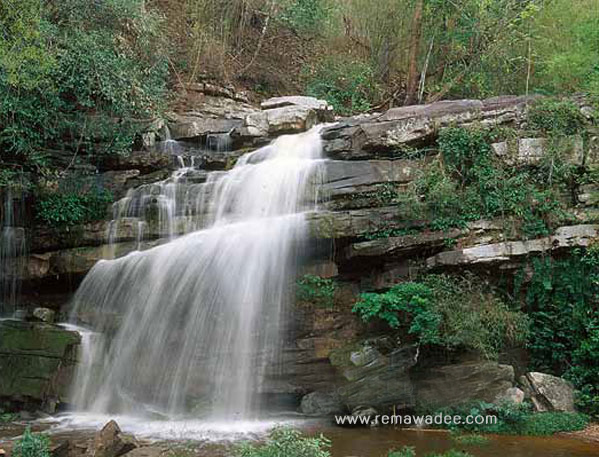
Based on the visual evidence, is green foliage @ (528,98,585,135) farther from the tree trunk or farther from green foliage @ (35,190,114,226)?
green foliage @ (35,190,114,226)

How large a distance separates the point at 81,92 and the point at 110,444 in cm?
838

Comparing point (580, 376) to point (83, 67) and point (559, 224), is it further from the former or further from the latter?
point (83, 67)

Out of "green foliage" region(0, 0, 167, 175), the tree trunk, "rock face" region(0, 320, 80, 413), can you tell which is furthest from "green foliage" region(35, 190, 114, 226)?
the tree trunk

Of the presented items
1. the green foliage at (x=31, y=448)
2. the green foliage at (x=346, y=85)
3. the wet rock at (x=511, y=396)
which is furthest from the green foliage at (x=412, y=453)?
the green foliage at (x=346, y=85)

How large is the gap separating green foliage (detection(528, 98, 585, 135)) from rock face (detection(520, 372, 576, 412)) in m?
4.50

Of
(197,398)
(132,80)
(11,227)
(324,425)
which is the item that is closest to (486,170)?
(324,425)

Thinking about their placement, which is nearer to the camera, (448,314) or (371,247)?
(448,314)

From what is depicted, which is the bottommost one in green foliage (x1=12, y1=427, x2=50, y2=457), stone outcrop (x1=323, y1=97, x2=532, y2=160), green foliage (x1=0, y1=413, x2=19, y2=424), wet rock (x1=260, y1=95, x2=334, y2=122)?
green foliage (x1=0, y1=413, x2=19, y2=424)

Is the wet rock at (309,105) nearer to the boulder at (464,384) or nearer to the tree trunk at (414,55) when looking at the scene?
the tree trunk at (414,55)

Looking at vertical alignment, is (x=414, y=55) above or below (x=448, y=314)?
above

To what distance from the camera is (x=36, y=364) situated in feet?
31.3

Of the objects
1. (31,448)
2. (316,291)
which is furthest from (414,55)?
(31,448)

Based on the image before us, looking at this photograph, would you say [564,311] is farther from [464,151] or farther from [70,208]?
[70,208]

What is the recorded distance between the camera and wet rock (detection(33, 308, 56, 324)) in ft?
35.8
